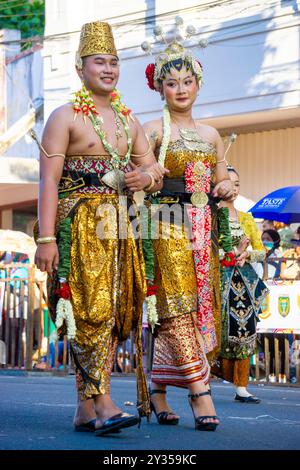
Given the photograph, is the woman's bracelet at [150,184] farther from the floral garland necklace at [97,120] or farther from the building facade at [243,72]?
the building facade at [243,72]

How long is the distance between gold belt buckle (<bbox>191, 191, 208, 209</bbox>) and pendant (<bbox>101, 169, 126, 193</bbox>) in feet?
2.84

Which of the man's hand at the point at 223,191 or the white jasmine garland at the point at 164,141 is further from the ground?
the white jasmine garland at the point at 164,141

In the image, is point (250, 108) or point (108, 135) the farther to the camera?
point (250, 108)

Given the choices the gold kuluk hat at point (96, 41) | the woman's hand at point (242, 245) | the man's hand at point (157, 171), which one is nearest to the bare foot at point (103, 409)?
the man's hand at point (157, 171)

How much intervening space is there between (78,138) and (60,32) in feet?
55.9

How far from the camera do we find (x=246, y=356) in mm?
10547

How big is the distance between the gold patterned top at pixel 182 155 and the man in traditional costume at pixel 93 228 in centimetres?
63

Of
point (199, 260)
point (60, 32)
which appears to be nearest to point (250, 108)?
point (60, 32)

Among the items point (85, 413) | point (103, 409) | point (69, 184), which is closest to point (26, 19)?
point (69, 184)

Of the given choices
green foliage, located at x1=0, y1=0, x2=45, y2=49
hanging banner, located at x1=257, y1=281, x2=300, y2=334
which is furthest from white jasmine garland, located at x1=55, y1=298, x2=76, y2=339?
green foliage, located at x1=0, y1=0, x2=45, y2=49

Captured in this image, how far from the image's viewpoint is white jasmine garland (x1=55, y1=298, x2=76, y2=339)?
263 inches

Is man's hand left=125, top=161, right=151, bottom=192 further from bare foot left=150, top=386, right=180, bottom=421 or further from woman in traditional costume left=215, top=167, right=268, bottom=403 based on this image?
woman in traditional costume left=215, top=167, right=268, bottom=403

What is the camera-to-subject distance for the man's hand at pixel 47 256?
6715 mm
